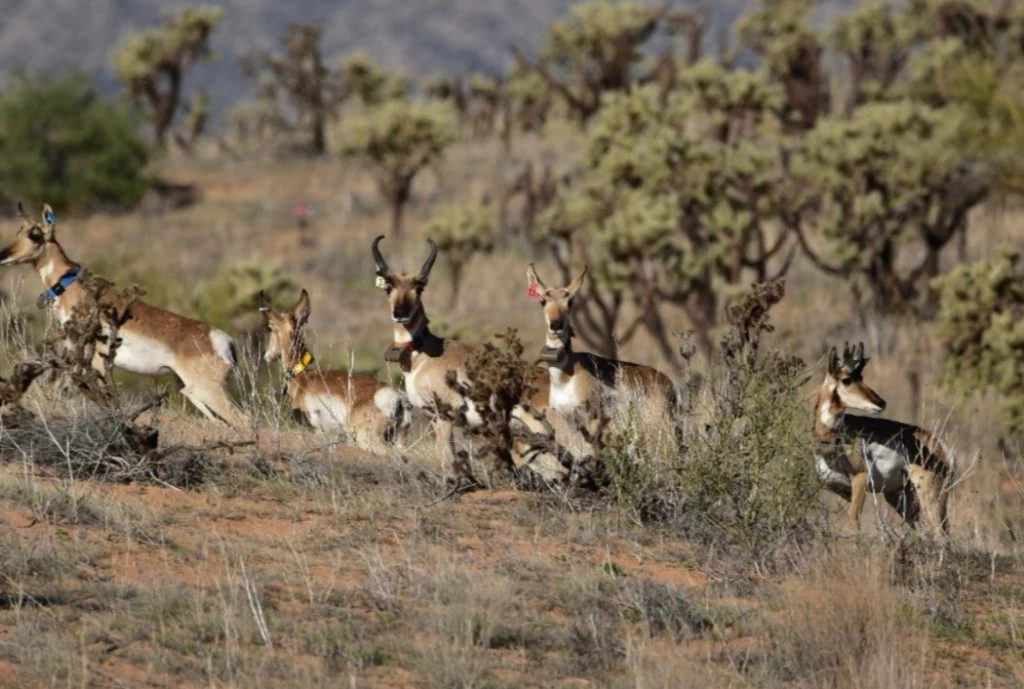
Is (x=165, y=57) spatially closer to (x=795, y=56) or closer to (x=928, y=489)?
(x=795, y=56)

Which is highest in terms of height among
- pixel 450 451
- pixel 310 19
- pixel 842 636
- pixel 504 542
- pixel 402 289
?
pixel 310 19

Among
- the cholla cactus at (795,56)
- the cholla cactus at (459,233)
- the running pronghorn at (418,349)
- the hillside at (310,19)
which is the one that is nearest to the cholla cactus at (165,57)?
the cholla cactus at (795,56)

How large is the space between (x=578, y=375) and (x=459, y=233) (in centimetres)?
1918

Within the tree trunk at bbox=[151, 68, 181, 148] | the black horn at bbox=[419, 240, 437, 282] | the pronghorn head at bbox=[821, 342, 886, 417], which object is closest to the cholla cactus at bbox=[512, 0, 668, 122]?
the tree trunk at bbox=[151, 68, 181, 148]

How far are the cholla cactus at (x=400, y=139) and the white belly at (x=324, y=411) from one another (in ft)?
78.9

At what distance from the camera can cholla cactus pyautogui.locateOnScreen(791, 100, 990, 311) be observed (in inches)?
1035

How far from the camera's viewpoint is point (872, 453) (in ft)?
36.5

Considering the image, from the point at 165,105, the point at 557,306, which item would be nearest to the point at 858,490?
the point at 557,306

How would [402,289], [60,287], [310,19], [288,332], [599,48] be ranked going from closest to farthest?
[402,289] → [60,287] → [288,332] → [599,48] → [310,19]

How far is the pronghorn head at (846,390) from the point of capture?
10758mm

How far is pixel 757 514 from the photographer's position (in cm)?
901

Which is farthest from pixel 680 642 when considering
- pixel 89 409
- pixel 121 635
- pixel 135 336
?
pixel 135 336

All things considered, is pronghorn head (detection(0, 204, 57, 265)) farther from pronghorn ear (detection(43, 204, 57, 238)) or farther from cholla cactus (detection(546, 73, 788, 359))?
cholla cactus (detection(546, 73, 788, 359))

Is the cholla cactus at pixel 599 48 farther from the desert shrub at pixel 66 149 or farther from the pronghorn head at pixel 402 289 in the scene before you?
the pronghorn head at pixel 402 289
